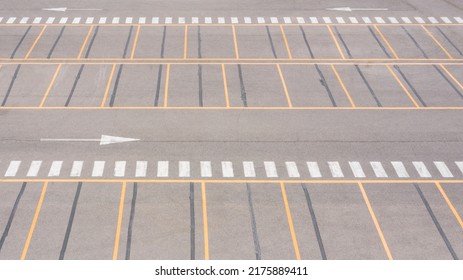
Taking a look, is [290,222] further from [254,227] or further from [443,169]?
[443,169]

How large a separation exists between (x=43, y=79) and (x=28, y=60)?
3227 mm

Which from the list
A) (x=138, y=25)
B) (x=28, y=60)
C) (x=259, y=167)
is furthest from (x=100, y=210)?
(x=138, y=25)

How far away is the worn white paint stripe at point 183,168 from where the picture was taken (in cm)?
2656

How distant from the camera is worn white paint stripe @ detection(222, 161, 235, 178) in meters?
26.5

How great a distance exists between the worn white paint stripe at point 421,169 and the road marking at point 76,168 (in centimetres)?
1710

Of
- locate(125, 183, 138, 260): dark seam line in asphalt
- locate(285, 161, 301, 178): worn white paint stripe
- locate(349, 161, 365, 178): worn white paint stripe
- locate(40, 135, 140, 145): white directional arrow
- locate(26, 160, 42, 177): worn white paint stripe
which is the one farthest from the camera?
locate(40, 135, 140, 145): white directional arrow

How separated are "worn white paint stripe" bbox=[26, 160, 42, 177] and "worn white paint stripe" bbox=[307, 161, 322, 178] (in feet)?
44.8

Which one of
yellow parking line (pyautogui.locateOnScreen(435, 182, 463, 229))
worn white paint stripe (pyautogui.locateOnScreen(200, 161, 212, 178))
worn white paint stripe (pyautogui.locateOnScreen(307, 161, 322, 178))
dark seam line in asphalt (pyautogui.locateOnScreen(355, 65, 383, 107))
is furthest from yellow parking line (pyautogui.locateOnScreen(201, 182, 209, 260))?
dark seam line in asphalt (pyautogui.locateOnScreen(355, 65, 383, 107))

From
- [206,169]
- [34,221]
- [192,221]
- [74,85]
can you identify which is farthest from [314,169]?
[74,85]

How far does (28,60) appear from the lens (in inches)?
1436

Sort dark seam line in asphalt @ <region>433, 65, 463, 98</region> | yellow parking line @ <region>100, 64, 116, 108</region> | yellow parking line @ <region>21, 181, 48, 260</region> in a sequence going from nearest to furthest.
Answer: yellow parking line @ <region>21, 181, 48, 260</region> < yellow parking line @ <region>100, 64, 116, 108</region> < dark seam line in asphalt @ <region>433, 65, 463, 98</region>

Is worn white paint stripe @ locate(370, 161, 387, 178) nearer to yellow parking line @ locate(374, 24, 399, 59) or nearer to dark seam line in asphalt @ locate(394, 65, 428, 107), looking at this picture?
dark seam line in asphalt @ locate(394, 65, 428, 107)

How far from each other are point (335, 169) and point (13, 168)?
16.3m

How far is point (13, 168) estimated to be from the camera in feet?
88.0
